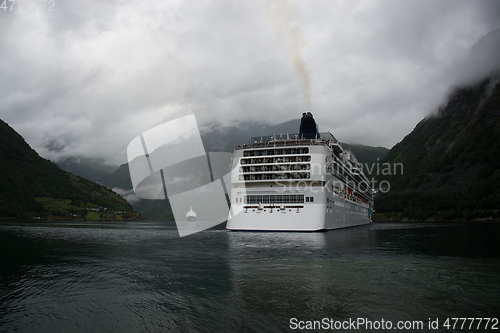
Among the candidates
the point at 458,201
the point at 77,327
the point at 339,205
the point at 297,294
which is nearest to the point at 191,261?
the point at 297,294

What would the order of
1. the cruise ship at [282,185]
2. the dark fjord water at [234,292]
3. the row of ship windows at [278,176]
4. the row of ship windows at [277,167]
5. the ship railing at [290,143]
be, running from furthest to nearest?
1. the ship railing at [290,143]
2. the row of ship windows at [277,167]
3. the row of ship windows at [278,176]
4. the cruise ship at [282,185]
5. the dark fjord water at [234,292]

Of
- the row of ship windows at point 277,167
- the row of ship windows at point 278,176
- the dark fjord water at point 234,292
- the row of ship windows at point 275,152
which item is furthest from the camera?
the row of ship windows at point 275,152

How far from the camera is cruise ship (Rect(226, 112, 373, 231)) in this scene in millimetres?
53844

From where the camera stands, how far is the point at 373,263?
25.9m

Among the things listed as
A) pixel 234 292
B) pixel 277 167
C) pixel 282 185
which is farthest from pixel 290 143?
pixel 234 292

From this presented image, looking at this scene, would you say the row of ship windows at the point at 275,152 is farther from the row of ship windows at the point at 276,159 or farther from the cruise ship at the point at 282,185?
the row of ship windows at the point at 276,159

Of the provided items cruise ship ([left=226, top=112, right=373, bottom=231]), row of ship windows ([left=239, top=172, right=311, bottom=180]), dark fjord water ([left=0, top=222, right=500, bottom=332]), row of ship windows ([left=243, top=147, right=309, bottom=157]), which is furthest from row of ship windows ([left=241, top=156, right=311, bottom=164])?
dark fjord water ([left=0, top=222, right=500, bottom=332])

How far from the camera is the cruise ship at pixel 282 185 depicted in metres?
53.8

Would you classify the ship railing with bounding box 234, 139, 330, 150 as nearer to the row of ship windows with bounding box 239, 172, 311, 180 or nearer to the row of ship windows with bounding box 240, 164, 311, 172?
the row of ship windows with bounding box 240, 164, 311, 172

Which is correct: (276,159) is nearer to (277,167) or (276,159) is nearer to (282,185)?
(277,167)

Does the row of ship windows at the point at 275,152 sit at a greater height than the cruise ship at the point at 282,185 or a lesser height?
greater

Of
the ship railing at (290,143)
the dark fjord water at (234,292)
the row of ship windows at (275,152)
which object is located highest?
the ship railing at (290,143)

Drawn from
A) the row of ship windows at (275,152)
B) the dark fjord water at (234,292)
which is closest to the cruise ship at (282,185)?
the row of ship windows at (275,152)

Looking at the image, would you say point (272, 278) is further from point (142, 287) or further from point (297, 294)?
point (142, 287)
